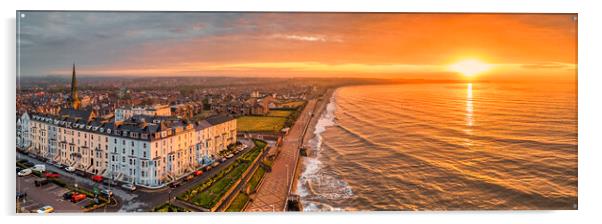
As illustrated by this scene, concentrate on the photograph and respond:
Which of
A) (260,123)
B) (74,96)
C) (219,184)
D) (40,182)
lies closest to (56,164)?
(40,182)

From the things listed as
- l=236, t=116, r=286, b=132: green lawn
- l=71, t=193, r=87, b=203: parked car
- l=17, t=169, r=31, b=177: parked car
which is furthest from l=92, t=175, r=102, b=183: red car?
l=236, t=116, r=286, b=132: green lawn

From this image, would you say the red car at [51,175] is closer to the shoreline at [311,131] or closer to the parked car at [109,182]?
the parked car at [109,182]

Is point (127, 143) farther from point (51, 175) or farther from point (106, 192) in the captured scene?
point (51, 175)

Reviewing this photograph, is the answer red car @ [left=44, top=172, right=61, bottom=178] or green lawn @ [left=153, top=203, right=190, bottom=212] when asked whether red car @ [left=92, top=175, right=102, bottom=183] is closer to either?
red car @ [left=44, top=172, right=61, bottom=178]

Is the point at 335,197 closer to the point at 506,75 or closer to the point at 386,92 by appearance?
the point at 386,92

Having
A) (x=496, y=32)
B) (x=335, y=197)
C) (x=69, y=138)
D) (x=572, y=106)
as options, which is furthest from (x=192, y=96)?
(x=572, y=106)
